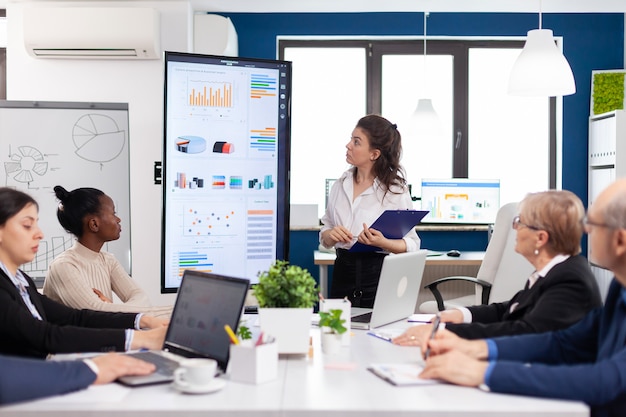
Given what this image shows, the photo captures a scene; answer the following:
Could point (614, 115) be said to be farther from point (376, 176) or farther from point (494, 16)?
point (376, 176)

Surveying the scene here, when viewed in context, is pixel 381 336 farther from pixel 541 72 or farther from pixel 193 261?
pixel 541 72

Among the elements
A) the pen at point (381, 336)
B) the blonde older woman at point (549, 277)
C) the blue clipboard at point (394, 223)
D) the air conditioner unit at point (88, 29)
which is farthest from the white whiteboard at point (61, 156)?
the blonde older woman at point (549, 277)

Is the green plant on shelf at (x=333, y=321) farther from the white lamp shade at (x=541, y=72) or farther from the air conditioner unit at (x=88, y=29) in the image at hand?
the air conditioner unit at (x=88, y=29)

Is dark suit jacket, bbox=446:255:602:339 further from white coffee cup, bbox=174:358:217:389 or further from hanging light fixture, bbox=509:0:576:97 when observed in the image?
hanging light fixture, bbox=509:0:576:97

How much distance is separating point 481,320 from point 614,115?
4.09 metres

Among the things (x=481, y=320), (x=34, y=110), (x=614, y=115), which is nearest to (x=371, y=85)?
(x=614, y=115)

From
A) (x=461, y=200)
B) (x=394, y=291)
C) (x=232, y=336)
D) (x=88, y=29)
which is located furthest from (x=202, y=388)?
(x=461, y=200)

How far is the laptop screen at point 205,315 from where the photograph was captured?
1.84m

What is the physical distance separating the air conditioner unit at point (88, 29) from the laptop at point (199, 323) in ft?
11.4

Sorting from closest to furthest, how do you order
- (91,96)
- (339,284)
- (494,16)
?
(339,284) < (91,96) < (494,16)

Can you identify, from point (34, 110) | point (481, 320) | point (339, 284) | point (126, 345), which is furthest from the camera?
point (34, 110)

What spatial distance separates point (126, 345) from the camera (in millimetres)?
2055

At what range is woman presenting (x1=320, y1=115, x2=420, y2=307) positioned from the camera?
323 centimetres

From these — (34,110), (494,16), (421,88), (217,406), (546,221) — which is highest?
(494,16)
